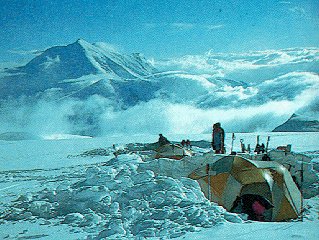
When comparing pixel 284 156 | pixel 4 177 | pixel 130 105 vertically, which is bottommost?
pixel 4 177

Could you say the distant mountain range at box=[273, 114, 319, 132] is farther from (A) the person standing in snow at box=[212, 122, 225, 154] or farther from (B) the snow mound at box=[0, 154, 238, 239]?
(B) the snow mound at box=[0, 154, 238, 239]

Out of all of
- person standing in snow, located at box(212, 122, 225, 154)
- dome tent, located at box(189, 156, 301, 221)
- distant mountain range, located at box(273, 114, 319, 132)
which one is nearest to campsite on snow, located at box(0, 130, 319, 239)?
dome tent, located at box(189, 156, 301, 221)

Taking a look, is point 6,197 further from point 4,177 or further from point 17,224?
point 4,177

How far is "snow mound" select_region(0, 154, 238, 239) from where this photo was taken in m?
4.08

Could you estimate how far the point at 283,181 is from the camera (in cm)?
657

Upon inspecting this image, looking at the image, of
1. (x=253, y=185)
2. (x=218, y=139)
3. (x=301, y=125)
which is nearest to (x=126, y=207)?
(x=253, y=185)

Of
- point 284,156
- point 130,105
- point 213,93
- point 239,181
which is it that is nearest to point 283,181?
point 239,181

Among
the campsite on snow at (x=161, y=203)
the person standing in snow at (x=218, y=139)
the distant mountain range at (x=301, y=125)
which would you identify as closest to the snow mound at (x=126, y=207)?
the campsite on snow at (x=161, y=203)

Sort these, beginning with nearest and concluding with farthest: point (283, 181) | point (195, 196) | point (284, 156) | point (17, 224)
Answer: point (17, 224)
point (195, 196)
point (283, 181)
point (284, 156)

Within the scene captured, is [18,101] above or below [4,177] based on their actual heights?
above

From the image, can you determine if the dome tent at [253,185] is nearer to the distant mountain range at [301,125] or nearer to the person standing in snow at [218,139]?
the person standing in snow at [218,139]

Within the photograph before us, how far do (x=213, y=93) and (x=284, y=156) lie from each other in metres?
146

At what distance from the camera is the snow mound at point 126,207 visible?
408 cm

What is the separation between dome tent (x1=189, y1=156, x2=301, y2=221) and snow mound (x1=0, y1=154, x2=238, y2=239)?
1117 mm
